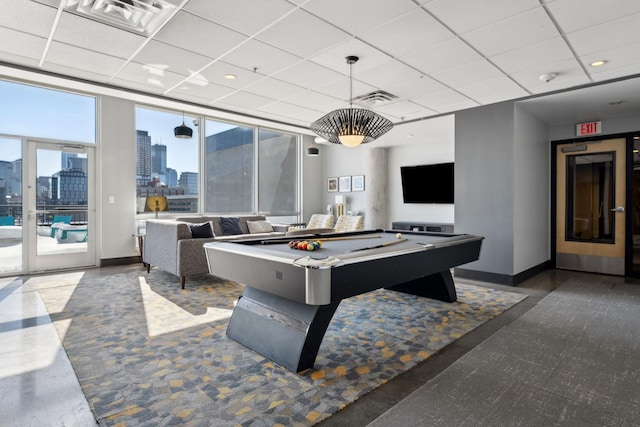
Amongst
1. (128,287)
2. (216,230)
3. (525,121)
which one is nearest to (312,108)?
(216,230)

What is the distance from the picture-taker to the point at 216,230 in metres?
6.64

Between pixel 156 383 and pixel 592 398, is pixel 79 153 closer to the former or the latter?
pixel 156 383

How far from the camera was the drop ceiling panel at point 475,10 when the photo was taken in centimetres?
279

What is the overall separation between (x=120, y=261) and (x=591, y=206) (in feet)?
26.7

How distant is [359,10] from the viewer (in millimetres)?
2928

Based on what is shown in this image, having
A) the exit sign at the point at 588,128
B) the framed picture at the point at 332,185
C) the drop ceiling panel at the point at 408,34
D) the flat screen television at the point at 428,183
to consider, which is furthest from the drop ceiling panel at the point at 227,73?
the exit sign at the point at 588,128

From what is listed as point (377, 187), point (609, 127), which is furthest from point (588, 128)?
point (377, 187)

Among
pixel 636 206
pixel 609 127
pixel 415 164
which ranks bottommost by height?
pixel 636 206

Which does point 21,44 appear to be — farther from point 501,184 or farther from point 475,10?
point 501,184

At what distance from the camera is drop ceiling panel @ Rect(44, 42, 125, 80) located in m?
3.87

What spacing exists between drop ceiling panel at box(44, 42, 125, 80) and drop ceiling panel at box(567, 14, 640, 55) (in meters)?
4.78

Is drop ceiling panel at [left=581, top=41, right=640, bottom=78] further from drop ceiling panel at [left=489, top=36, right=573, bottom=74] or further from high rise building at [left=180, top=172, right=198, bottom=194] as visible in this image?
high rise building at [left=180, top=172, right=198, bottom=194]

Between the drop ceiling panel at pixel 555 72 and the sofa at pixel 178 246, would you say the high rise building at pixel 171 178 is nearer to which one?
the sofa at pixel 178 246

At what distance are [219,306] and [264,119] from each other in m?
4.07
